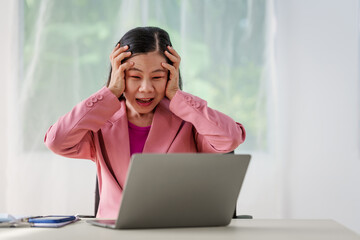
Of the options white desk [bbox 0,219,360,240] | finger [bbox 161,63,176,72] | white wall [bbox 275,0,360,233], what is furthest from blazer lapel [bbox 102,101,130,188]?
white wall [bbox 275,0,360,233]

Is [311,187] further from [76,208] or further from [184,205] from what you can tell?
[184,205]

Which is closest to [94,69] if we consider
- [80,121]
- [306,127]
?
[306,127]

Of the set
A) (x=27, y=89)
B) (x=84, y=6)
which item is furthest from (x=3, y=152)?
(x=84, y=6)

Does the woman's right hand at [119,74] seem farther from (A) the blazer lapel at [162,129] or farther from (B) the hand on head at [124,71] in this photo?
(A) the blazer lapel at [162,129]

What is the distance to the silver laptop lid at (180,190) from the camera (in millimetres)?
932

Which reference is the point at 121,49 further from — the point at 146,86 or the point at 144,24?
the point at 144,24

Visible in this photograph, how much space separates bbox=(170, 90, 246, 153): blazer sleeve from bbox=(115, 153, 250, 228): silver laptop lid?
522 millimetres

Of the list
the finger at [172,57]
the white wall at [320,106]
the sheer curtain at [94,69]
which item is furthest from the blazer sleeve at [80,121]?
the white wall at [320,106]

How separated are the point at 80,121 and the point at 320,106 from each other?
70.9 inches

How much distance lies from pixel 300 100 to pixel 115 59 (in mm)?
1606

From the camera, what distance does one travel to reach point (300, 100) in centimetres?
295

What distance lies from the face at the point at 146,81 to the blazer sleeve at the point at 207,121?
0.08 meters

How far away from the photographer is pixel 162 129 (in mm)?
1659

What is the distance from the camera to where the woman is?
1539mm
